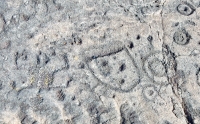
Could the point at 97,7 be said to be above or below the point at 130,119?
above

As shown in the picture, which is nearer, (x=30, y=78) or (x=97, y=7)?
(x=30, y=78)

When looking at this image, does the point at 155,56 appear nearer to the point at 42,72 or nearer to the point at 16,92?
the point at 42,72

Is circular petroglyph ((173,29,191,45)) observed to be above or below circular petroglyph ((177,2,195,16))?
below

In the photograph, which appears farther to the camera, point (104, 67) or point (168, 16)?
point (168, 16)

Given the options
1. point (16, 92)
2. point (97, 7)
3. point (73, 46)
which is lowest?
point (16, 92)

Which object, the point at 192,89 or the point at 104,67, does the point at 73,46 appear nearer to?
the point at 104,67

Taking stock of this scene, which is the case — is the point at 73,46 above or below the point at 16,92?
above

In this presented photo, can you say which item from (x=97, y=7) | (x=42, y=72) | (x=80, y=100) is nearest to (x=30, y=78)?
(x=42, y=72)

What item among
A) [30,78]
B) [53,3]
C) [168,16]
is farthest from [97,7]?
[30,78]

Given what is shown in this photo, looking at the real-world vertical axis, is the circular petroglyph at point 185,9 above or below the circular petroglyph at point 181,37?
above
